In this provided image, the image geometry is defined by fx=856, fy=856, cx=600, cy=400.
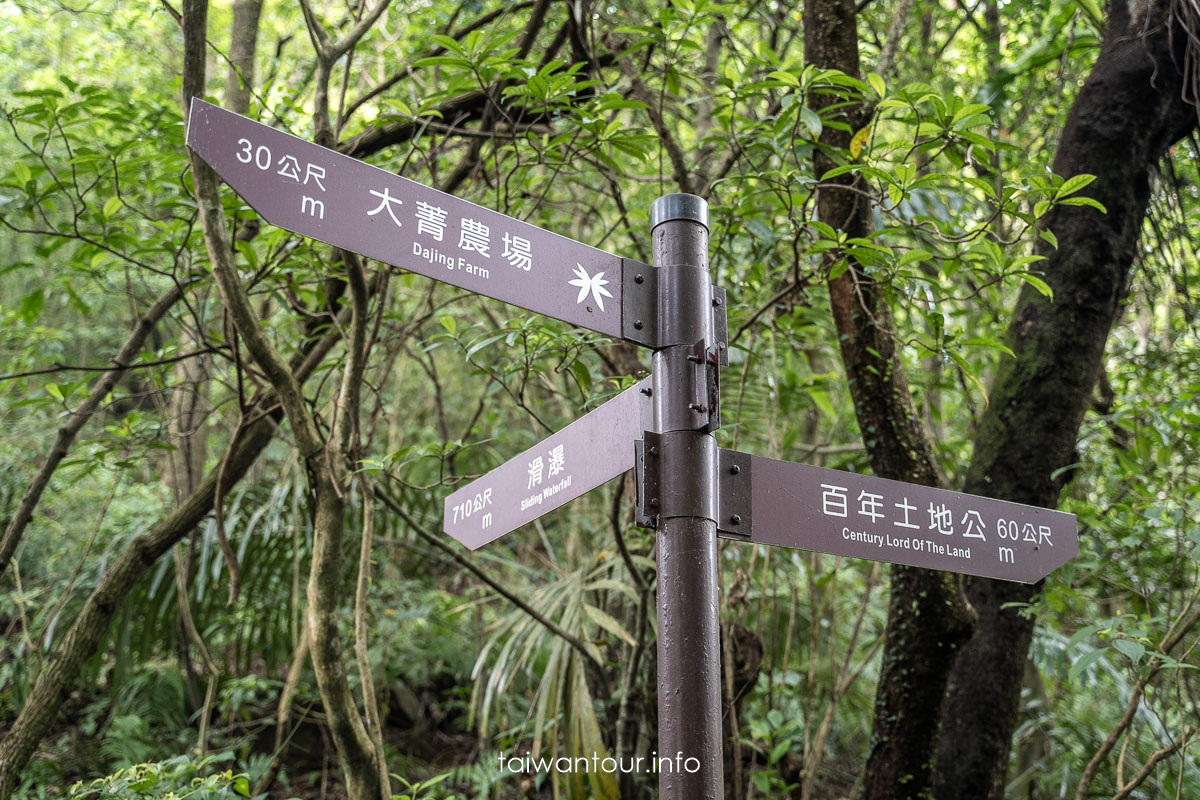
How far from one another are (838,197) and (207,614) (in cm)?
326

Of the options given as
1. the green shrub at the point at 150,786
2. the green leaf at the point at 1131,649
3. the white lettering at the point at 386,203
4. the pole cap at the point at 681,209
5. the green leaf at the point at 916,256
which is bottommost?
the green shrub at the point at 150,786

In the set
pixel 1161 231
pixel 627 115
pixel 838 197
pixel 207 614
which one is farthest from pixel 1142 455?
pixel 207 614

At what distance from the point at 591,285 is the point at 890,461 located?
1566mm

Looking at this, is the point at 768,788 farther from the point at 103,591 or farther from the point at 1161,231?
the point at 1161,231

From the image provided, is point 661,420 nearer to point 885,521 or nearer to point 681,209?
point 681,209

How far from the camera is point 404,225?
1.47 metres

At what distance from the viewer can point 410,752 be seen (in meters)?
5.18

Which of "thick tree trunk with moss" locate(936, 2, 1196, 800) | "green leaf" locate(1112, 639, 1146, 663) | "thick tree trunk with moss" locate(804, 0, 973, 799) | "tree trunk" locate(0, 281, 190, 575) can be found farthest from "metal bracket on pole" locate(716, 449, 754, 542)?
"tree trunk" locate(0, 281, 190, 575)

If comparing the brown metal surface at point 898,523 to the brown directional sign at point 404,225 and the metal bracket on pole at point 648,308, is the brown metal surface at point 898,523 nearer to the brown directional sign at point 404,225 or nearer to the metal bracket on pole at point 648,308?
the metal bracket on pole at point 648,308

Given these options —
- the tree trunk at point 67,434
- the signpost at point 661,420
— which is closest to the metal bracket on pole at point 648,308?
the signpost at point 661,420

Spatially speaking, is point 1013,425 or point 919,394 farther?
point 919,394

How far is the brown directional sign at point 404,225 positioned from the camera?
4.41 ft
